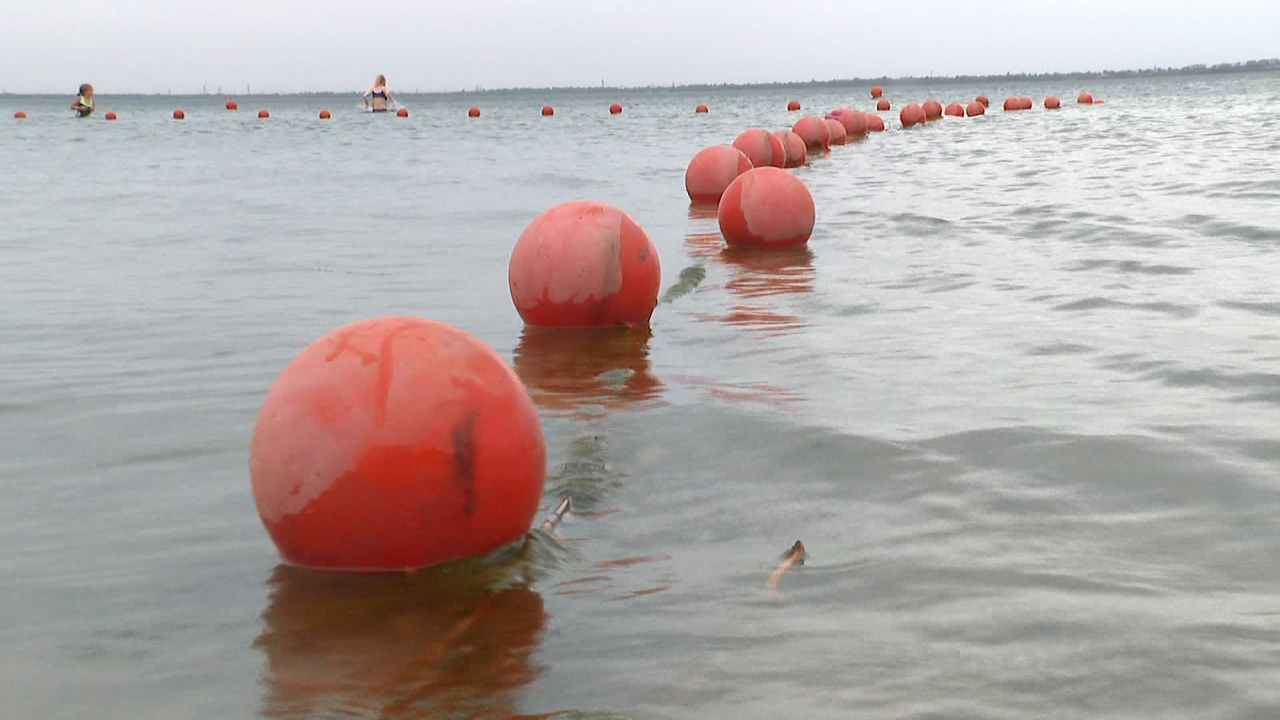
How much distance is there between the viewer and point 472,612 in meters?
3.74

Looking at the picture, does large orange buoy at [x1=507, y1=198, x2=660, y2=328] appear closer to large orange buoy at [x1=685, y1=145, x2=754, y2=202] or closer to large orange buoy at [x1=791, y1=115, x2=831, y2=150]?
large orange buoy at [x1=685, y1=145, x2=754, y2=202]

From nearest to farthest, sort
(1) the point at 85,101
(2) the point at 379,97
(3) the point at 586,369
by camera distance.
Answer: (3) the point at 586,369
(1) the point at 85,101
(2) the point at 379,97

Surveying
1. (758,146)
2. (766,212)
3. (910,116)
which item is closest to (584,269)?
(766,212)

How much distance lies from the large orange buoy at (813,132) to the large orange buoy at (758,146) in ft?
24.8

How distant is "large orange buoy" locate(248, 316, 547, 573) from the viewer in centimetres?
385

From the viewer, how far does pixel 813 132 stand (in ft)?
93.8

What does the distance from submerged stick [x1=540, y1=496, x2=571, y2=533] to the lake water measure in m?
0.05

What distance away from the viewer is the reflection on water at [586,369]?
629 centimetres

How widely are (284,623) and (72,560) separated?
3.16 feet

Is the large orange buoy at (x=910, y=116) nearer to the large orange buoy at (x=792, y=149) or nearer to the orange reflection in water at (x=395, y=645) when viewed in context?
the large orange buoy at (x=792, y=149)

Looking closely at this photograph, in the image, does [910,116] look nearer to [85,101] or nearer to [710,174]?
[710,174]

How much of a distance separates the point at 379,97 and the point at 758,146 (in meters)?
43.2

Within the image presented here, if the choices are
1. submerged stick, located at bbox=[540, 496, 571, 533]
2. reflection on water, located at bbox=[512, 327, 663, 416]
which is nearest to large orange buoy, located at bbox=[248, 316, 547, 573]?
submerged stick, located at bbox=[540, 496, 571, 533]

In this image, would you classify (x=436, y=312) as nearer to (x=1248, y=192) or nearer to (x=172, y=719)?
(x=172, y=719)
